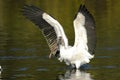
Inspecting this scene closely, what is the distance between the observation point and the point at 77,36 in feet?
60.1

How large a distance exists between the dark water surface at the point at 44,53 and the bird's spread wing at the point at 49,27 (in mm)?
657

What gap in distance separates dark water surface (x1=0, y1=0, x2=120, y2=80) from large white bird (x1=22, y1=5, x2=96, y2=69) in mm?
318

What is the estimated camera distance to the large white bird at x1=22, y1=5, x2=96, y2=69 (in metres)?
18.3

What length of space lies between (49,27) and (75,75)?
6.15 ft

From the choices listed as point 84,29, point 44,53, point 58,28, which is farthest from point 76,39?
point 44,53

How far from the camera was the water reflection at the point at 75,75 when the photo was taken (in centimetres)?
1691

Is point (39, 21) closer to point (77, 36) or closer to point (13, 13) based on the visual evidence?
point (77, 36)

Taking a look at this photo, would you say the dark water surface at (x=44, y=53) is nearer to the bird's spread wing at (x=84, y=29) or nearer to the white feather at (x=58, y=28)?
the bird's spread wing at (x=84, y=29)

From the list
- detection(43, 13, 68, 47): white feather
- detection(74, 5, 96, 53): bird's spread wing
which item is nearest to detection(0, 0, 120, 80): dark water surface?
detection(74, 5, 96, 53): bird's spread wing

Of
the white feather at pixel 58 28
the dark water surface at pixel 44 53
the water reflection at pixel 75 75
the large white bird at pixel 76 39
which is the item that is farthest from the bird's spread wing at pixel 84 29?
the water reflection at pixel 75 75

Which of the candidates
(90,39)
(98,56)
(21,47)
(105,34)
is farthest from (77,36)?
(105,34)

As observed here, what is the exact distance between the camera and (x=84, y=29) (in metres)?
18.4

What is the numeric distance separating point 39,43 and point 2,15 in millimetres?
12784

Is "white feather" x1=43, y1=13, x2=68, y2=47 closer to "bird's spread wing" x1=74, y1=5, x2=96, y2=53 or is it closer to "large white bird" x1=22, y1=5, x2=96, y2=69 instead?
"large white bird" x1=22, y1=5, x2=96, y2=69
